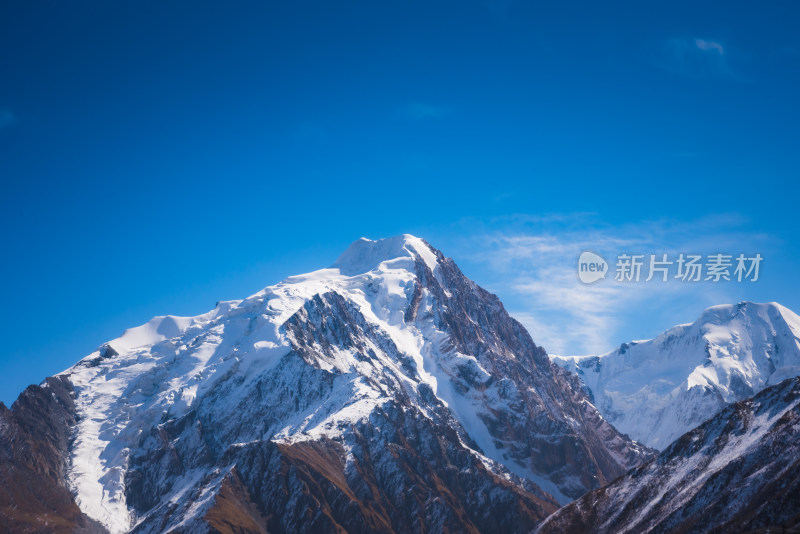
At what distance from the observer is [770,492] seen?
644 feet

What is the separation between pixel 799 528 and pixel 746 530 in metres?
25.6

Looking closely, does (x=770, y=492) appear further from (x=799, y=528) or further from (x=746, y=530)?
(x=799, y=528)

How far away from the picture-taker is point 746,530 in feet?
604

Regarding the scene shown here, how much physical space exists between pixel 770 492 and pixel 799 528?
1506 inches

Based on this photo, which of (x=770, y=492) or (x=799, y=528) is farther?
(x=770, y=492)

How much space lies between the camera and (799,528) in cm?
15988

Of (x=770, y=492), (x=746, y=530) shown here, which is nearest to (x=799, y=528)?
(x=746, y=530)

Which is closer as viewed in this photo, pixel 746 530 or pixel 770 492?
pixel 746 530

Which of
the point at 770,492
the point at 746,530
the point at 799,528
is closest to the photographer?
the point at 799,528

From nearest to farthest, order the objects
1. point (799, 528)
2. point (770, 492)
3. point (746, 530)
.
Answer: point (799, 528)
point (746, 530)
point (770, 492)

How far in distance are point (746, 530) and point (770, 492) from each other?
56.9ft
